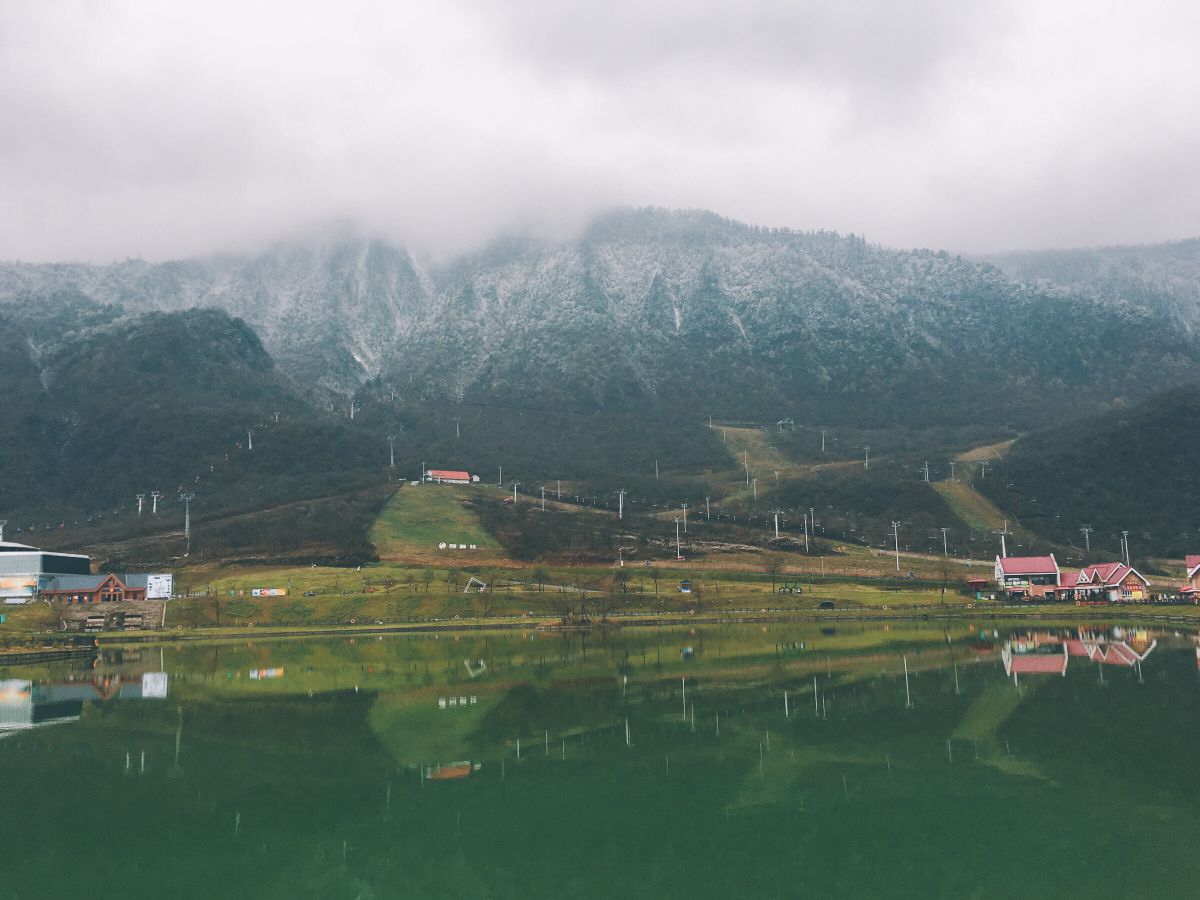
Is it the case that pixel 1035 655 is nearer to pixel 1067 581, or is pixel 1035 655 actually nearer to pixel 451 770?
pixel 451 770

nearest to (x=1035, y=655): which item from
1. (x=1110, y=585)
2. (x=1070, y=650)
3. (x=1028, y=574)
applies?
(x=1070, y=650)

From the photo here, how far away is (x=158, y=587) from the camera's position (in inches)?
5664

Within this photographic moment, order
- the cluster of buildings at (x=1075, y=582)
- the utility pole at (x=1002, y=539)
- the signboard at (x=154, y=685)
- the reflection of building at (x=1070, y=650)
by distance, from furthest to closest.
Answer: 1. the utility pole at (x=1002, y=539)
2. the cluster of buildings at (x=1075, y=582)
3. the signboard at (x=154, y=685)
4. the reflection of building at (x=1070, y=650)

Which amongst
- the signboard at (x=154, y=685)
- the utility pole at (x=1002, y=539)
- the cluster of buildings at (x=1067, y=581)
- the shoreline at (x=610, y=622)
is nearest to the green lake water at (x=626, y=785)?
the signboard at (x=154, y=685)

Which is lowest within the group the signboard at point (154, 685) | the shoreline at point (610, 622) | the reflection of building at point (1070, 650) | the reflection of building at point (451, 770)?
the shoreline at point (610, 622)

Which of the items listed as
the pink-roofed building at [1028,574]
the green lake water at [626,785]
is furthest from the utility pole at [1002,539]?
the green lake water at [626,785]

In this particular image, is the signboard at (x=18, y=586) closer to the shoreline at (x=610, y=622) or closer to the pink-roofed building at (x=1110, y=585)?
the shoreline at (x=610, y=622)

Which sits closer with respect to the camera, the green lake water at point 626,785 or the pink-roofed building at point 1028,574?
the green lake water at point 626,785

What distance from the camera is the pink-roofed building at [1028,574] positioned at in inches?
5640

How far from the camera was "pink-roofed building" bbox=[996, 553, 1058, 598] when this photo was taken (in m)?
143

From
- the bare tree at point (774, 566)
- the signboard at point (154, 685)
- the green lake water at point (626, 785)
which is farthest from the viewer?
the bare tree at point (774, 566)

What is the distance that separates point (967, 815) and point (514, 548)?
506ft

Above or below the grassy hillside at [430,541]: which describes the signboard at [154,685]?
below

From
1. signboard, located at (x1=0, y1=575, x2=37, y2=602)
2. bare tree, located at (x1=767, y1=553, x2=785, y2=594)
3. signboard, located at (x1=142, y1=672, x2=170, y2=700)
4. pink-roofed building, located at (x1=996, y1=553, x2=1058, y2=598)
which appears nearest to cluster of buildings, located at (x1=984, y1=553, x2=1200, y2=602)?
pink-roofed building, located at (x1=996, y1=553, x2=1058, y2=598)
